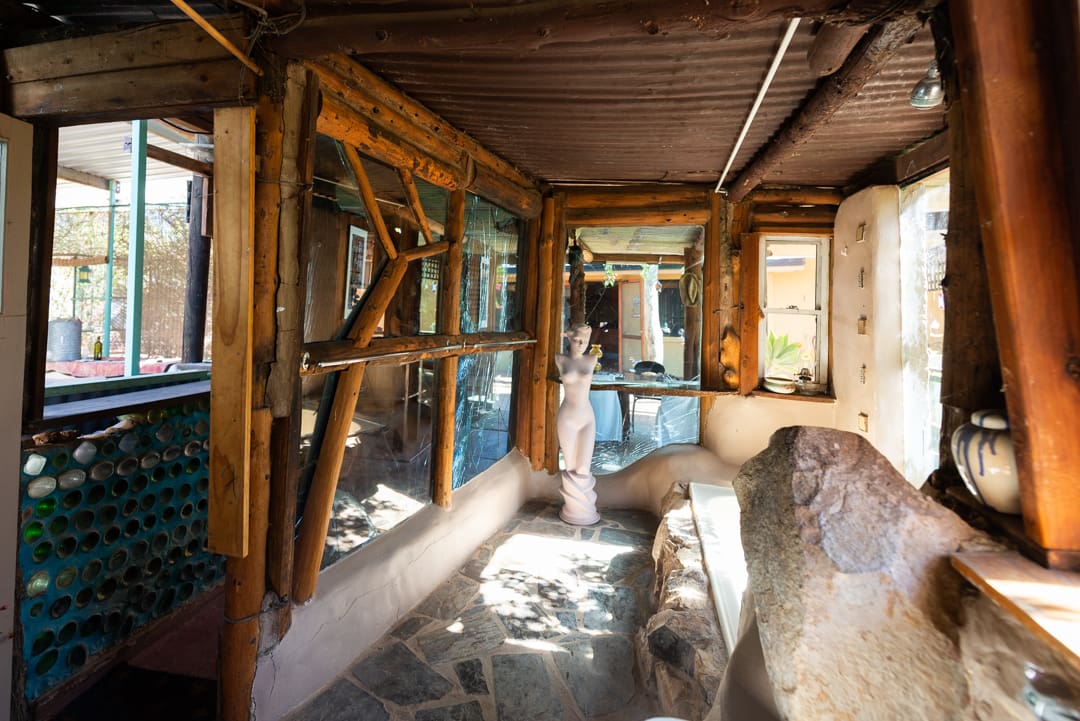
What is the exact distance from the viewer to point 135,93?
2250mm

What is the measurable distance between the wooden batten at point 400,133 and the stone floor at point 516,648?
314 centimetres

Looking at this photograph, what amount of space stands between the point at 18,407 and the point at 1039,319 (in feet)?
12.1

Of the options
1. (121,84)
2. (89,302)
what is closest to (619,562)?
(121,84)

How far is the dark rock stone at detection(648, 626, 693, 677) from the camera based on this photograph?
2.53 metres

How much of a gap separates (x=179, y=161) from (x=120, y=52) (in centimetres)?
249

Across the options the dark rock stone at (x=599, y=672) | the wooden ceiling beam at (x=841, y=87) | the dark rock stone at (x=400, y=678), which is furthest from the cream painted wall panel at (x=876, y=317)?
the dark rock stone at (x=400, y=678)

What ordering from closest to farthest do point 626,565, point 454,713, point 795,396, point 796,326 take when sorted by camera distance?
1. point 454,713
2. point 626,565
3. point 795,396
4. point 796,326

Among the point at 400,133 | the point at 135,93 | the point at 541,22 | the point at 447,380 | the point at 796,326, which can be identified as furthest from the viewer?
Answer: the point at 796,326

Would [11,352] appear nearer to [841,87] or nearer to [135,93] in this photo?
[135,93]

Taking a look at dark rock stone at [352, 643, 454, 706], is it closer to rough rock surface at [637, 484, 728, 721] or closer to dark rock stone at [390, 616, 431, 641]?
dark rock stone at [390, 616, 431, 641]

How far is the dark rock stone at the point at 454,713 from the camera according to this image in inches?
102

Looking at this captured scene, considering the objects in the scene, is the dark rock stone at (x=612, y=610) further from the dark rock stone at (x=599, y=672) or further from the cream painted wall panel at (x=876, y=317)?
the cream painted wall panel at (x=876, y=317)

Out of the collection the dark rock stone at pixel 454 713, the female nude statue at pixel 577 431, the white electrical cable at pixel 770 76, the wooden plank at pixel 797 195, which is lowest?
the dark rock stone at pixel 454 713

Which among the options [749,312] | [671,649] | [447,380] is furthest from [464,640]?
[749,312]
